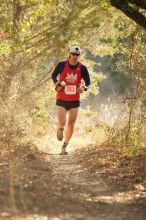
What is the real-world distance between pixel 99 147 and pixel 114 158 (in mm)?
1596

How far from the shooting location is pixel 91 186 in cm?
723

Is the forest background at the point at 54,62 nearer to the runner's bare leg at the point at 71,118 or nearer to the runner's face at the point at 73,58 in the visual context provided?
the runner's bare leg at the point at 71,118

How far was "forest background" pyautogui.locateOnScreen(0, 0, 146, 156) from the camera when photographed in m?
9.88

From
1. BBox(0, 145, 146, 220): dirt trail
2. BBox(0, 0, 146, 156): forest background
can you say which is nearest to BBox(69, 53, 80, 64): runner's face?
BBox(0, 0, 146, 156): forest background

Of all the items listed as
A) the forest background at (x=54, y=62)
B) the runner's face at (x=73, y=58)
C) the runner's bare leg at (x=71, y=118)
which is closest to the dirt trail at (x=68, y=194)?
the forest background at (x=54, y=62)

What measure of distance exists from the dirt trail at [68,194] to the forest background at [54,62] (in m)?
1.13

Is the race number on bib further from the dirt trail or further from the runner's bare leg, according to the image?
the dirt trail

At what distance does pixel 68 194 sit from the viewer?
21.2 ft

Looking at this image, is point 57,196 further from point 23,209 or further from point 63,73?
point 63,73

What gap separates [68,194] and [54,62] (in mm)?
9274

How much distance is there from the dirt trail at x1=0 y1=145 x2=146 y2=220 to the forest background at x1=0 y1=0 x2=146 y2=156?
1129 mm

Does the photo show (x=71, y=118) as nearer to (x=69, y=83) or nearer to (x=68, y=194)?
(x=69, y=83)

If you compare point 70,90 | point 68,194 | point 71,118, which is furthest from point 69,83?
point 68,194

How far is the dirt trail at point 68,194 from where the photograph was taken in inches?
214
